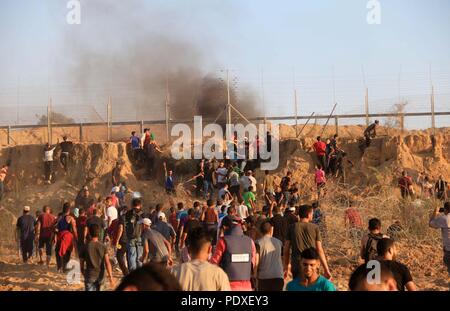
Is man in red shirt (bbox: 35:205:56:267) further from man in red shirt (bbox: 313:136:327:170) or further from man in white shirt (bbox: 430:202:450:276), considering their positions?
man in red shirt (bbox: 313:136:327:170)

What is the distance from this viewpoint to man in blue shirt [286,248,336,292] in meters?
7.47

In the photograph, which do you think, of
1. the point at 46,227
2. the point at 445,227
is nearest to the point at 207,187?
the point at 46,227

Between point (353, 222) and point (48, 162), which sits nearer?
point (353, 222)

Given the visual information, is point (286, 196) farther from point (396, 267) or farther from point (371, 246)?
point (396, 267)

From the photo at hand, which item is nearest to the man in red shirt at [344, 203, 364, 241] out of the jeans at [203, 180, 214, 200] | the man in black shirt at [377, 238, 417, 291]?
the man in black shirt at [377, 238, 417, 291]

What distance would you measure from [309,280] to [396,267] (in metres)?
1.34

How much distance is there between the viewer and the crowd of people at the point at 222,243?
722cm

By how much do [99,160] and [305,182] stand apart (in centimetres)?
770

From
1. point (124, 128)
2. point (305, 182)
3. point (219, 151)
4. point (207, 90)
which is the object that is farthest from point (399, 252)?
point (207, 90)

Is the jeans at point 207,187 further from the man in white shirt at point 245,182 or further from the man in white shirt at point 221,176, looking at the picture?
the man in white shirt at point 245,182

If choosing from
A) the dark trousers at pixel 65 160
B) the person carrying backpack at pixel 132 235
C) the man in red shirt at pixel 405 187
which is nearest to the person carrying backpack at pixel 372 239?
the person carrying backpack at pixel 132 235

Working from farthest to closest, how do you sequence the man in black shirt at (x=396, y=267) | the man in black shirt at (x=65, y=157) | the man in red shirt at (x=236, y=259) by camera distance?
the man in black shirt at (x=65, y=157) < the man in red shirt at (x=236, y=259) < the man in black shirt at (x=396, y=267)

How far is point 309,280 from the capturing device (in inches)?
298

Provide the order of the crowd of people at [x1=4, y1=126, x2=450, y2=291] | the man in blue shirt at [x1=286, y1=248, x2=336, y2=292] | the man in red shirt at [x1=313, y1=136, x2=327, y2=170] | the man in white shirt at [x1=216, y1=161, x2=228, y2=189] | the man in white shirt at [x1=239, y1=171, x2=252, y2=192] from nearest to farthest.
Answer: the crowd of people at [x1=4, y1=126, x2=450, y2=291] < the man in blue shirt at [x1=286, y1=248, x2=336, y2=292] < the man in white shirt at [x1=239, y1=171, x2=252, y2=192] < the man in white shirt at [x1=216, y1=161, x2=228, y2=189] < the man in red shirt at [x1=313, y1=136, x2=327, y2=170]
